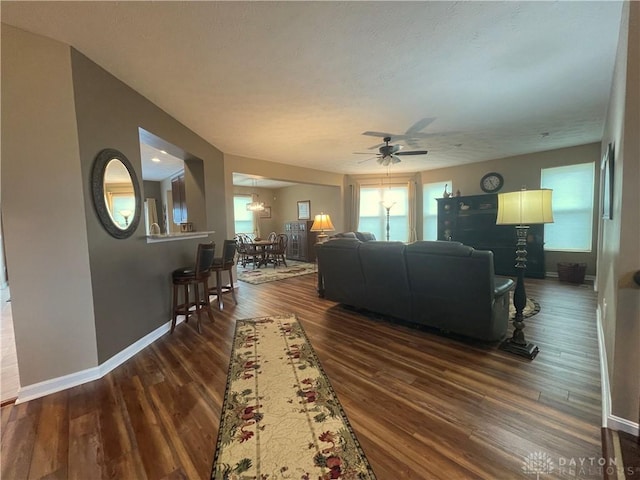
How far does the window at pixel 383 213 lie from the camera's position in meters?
7.54

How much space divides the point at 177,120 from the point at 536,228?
21.8 ft

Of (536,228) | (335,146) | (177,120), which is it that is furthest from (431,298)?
(536,228)

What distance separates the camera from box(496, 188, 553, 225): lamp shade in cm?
229

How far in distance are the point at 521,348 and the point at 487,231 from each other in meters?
4.13

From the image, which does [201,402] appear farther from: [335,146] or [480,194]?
[480,194]

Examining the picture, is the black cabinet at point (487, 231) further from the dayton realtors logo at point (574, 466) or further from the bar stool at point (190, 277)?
the bar stool at point (190, 277)

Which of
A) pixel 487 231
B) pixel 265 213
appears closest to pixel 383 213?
pixel 487 231

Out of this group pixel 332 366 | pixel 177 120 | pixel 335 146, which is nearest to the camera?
pixel 332 366

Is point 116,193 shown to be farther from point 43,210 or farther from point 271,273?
point 271,273

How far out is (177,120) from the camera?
3527 millimetres

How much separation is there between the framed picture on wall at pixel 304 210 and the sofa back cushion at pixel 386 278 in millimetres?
5856

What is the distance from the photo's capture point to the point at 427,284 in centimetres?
283

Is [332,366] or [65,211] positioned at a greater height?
[65,211]

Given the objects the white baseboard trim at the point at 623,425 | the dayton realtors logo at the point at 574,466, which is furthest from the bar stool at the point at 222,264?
the white baseboard trim at the point at 623,425
